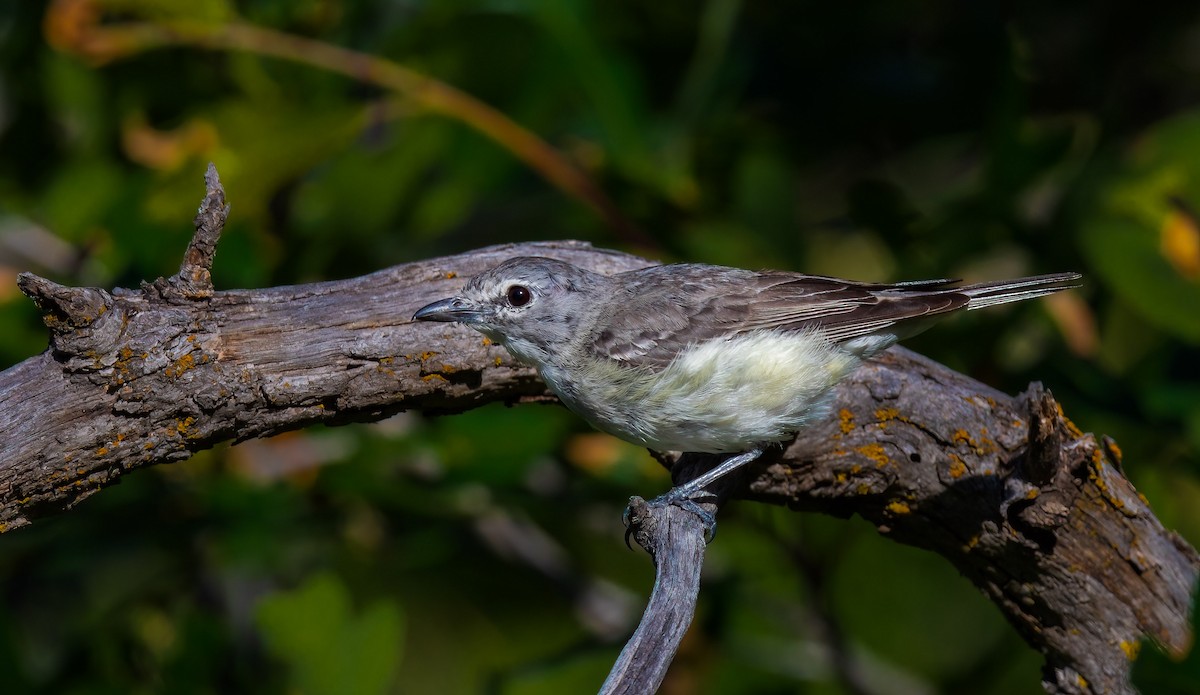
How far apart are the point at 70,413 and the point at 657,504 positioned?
1.67m

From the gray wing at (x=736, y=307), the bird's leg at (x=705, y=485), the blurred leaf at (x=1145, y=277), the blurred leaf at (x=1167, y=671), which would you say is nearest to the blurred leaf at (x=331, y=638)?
the bird's leg at (x=705, y=485)

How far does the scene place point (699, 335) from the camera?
12.4 feet

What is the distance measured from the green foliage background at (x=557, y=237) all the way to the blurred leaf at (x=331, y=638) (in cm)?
1

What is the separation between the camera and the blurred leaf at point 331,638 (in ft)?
13.1

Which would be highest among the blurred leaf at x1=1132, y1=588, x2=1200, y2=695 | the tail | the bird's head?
the tail

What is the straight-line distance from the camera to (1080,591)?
10.7ft

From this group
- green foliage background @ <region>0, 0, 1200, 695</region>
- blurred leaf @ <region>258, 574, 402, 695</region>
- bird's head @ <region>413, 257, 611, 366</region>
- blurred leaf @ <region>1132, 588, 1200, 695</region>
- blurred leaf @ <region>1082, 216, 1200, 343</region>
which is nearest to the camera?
blurred leaf @ <region>1132, 588, 1200, 695</region>

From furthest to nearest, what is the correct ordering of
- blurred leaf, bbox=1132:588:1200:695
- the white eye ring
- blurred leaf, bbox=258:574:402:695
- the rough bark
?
blurred leaf, bbox=258:574:402:695 → the white eye ring → the rough bark → blurred leaf, bbox=1132:588:1200:695

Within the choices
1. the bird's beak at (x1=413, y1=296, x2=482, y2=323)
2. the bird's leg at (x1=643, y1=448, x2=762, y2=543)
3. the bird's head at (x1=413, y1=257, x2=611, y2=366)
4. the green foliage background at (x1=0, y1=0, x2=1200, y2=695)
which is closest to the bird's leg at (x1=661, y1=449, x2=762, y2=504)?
the bird's leg at (x1=643, y1=448, x2=762, y2=543)

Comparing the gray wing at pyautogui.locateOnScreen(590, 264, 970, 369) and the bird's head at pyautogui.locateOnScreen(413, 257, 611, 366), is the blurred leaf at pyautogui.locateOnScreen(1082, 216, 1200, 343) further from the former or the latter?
the bird's head at pyautogui.locateOnScreen(413, 257, 611, 366)

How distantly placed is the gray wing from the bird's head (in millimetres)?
126

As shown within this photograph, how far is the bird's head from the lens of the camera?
12.1ft

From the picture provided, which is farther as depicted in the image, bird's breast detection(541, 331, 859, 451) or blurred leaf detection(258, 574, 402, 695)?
blurred leaf detection(258, 574, 402, 695)

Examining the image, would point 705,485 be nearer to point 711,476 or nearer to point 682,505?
point 711,476
